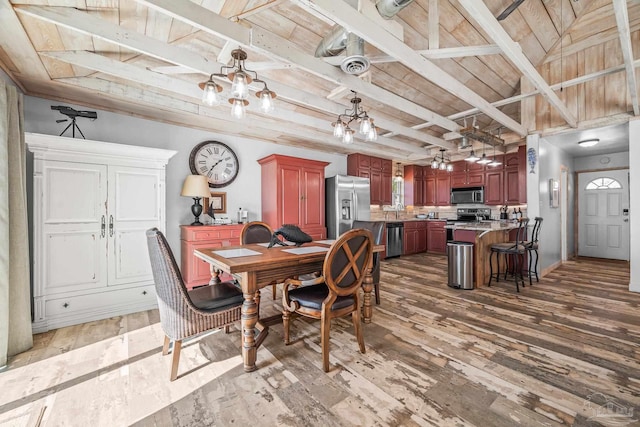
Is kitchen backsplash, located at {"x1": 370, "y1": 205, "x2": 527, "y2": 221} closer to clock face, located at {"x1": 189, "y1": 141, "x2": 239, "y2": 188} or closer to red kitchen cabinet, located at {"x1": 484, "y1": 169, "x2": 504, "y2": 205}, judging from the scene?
red kitchen cabinet, located at {"x1": 484, "y1": 169, "x2": 504, "y2": 205}

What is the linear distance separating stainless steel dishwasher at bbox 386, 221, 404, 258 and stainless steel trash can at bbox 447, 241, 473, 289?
218cm

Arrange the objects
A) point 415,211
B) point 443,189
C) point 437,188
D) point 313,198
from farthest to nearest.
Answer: point 415,211
point 437,188
point 443,189
point 313,198

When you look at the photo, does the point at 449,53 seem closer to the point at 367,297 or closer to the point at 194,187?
the point at 367,297

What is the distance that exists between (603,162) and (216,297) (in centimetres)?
818

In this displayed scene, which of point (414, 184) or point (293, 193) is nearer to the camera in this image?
point (293, 193)

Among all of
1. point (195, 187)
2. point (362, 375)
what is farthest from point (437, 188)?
point (362, 375)

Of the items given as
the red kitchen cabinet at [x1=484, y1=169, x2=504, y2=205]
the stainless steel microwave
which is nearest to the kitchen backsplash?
the stainless steel microwave

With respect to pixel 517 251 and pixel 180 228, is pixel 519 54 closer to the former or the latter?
pixel 517 251

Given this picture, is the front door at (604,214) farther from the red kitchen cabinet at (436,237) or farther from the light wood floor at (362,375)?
the light wood floor at (362,375)

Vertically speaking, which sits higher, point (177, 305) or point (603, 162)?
point (603, 162)

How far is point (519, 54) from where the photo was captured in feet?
7.89

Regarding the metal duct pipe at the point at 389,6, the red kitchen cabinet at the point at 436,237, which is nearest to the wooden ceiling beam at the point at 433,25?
the metal duct pipe at the point at 389,6

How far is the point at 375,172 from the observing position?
630 centimetres

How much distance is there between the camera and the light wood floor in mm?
1497
